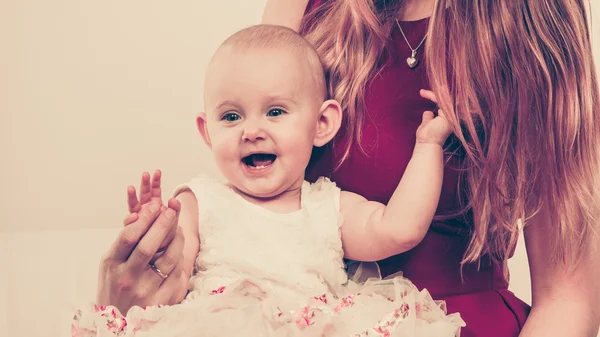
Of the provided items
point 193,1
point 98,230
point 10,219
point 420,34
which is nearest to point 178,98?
point 193,1

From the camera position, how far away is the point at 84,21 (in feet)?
7.89

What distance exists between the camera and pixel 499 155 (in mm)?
1255

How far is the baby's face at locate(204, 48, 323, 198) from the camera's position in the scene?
3.93 feet

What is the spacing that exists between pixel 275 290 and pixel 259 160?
21 centimetres

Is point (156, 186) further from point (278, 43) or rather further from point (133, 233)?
point (278, 43)

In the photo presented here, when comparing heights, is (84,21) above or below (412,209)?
above

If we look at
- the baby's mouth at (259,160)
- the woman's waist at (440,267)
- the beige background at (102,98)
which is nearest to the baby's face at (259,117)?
the baby's mouth at (259,160)

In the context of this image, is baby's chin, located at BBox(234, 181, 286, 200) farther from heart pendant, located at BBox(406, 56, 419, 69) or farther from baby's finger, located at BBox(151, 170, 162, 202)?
heart pendant, located at BBox(406, 56, 419, 69)

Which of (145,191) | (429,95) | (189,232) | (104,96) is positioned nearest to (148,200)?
(145,191)

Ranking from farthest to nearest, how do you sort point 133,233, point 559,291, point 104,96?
point 104,96 < point 559,291 < point 133,233

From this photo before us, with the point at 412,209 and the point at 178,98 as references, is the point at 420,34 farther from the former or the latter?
the point at 178,98

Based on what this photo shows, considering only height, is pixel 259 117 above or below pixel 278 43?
below

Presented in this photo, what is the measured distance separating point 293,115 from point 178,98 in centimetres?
A: 117

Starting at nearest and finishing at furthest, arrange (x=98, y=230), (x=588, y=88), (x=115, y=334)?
(x=115, y=334) → (x=588, y=88) → (x=98, y=230)
